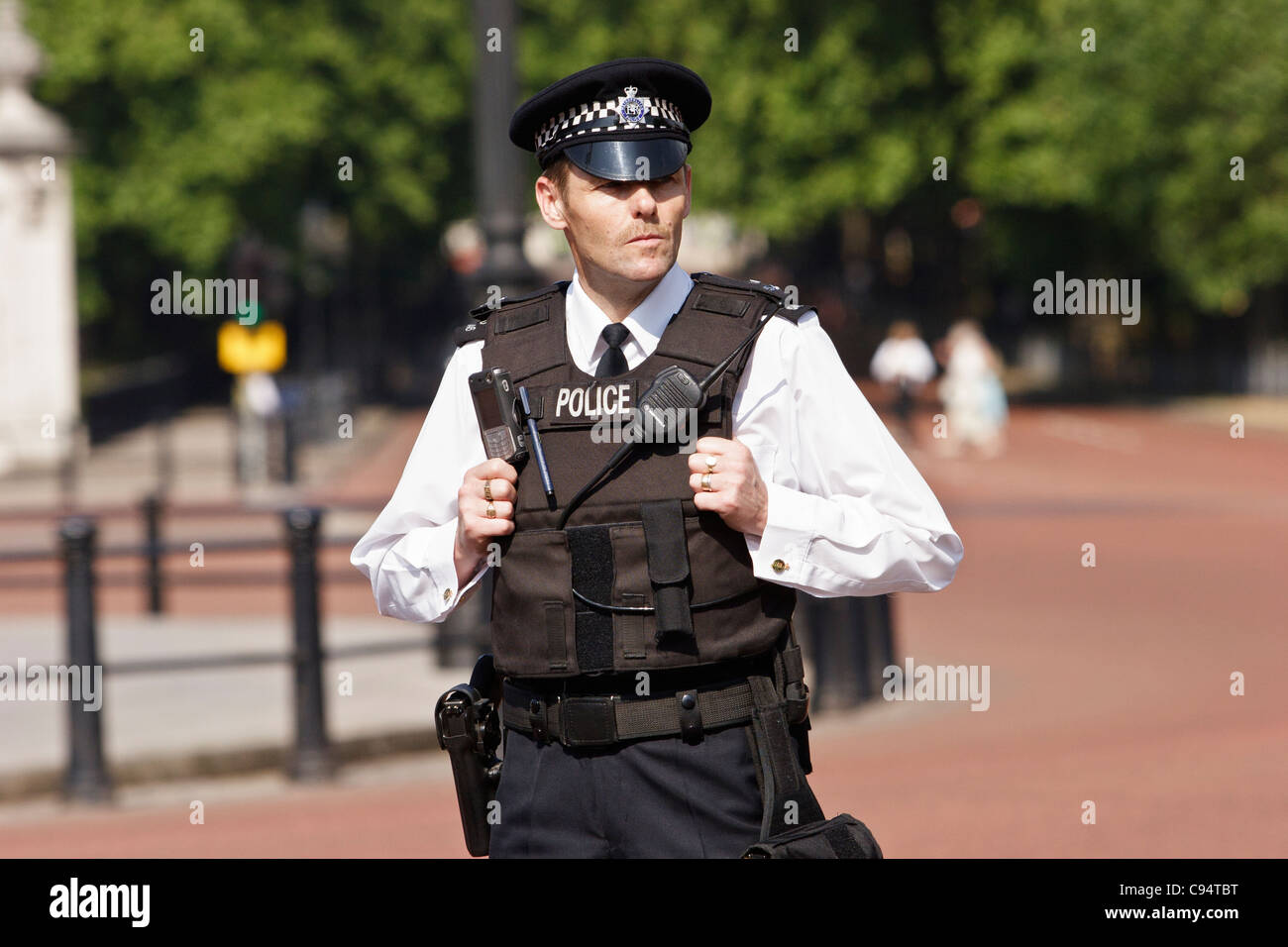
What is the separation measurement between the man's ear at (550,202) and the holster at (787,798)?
0.82 m

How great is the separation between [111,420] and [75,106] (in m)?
9.67

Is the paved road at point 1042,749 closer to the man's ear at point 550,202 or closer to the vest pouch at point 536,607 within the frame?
the vest pouch at point 536,607

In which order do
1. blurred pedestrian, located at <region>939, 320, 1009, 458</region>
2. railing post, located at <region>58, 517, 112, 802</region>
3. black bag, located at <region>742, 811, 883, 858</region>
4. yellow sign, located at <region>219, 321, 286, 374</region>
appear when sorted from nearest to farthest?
black bag, located at <region>742, 811, 883, 858</region>, railing post, located at <region>58, 517, 112, 802</region>, yellow sign, located at <region>219, 321, 286, 374</region>, blurred pedestrian, located at <region>939, 320, 1009, 458</region>

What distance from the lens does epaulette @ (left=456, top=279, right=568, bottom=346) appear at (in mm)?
3490

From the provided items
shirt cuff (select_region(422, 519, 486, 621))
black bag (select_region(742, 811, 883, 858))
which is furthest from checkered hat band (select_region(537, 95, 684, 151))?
black bag (select_region(742, 811, 883, 858))

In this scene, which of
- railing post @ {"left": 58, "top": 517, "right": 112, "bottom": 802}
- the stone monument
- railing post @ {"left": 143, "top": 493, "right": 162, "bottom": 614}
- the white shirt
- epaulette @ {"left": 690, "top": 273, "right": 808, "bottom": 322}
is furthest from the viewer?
the stone monument

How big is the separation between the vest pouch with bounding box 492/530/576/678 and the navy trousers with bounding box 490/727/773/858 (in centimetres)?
15

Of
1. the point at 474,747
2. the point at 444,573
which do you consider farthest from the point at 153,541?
the point at 444,573

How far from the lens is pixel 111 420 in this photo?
97.1 feet

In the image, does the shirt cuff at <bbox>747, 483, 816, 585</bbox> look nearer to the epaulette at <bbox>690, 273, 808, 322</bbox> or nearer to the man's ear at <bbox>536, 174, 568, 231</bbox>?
the epaulette at <bbox>690, 273, 808, 322</bbox>

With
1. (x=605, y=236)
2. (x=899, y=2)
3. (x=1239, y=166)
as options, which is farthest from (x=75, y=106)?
(x=605, y=236)

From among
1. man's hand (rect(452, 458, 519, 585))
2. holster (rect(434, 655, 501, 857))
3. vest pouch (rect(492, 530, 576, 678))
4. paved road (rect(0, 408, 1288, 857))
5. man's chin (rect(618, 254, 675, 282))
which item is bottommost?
paved road (rect(0, 408, 1288, 857))

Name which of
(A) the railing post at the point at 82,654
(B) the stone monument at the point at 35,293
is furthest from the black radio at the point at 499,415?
(B) the stone monument at the point at 35,293

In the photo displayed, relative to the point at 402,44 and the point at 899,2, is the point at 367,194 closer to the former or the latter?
the point at 402,44
